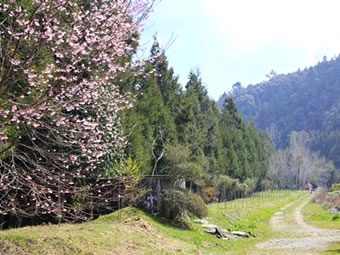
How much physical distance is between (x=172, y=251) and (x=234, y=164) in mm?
29910

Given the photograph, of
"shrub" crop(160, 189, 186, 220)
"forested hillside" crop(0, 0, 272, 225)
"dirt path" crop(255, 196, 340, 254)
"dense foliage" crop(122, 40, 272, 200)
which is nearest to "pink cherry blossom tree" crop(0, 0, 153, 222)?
"forested hillside" crop(0, 0, 272, 225)

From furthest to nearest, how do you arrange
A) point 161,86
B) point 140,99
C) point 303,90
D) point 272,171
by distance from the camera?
point 303,90 → point 272,171 → point 161,86 → point 140,99

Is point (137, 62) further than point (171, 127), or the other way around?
point (171, 127)

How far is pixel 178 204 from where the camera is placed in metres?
14.6

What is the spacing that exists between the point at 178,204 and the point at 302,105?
12900 cm

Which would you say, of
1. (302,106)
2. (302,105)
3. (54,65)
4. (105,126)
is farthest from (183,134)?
(302,105)

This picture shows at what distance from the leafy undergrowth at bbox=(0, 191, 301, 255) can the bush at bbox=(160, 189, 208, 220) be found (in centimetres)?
51

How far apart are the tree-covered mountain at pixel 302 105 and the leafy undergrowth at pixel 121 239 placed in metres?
89.9

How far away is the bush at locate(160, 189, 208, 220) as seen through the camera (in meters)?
→ 14.6

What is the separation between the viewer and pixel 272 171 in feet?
217

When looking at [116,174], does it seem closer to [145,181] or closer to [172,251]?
[145,181]

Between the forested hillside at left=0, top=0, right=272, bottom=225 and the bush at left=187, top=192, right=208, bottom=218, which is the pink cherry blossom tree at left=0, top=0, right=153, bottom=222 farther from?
the bush at left=187, top=192, right=208, bottom=218

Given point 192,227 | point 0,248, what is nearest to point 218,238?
point 192,227

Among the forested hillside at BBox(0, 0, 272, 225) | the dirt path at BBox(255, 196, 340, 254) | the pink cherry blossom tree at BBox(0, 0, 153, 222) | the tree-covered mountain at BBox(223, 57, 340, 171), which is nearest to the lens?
the pink cherry blossom tree at BBox(0, 0, 153, 222)
